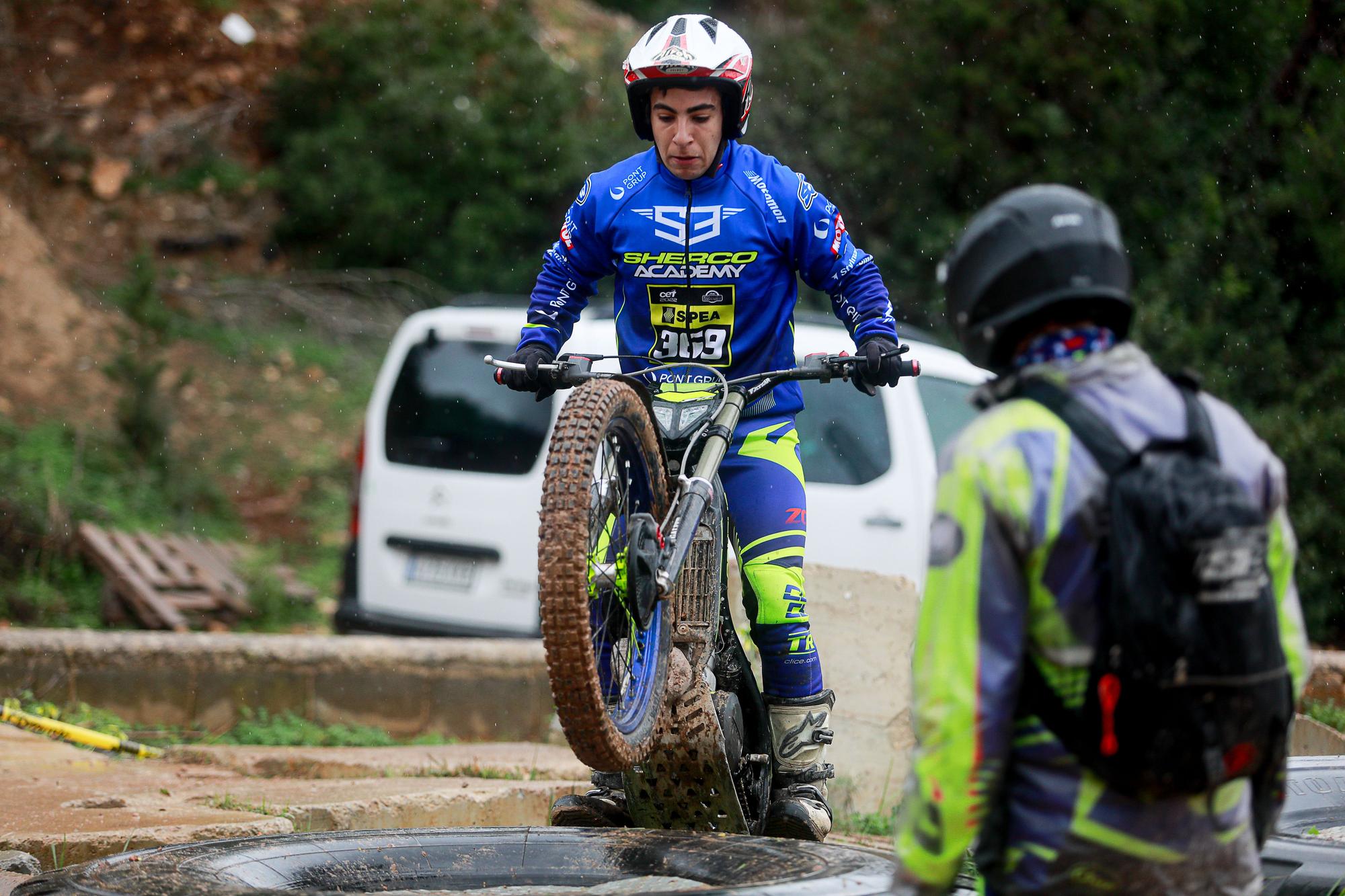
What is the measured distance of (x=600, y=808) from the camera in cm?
443

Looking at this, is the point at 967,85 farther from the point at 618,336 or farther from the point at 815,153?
the point at 618,336

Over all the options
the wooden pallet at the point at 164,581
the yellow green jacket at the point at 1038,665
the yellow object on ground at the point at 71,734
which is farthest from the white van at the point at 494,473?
the yellow green jacket at the point at 1038,665

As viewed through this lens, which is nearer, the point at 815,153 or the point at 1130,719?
the point at 1130,719

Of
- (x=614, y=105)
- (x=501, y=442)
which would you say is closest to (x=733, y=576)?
(x=501, y=442)

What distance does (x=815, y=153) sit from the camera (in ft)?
52.1

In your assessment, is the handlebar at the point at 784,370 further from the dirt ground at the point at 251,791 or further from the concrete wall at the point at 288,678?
the concrete wall at the point at 288,678

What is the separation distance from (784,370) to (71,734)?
362 cm

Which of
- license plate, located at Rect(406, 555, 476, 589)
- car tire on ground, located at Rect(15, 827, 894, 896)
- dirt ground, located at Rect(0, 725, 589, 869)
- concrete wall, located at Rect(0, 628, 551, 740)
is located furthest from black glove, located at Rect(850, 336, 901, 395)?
license plate, located at Rect(406, 555, 476, 589)

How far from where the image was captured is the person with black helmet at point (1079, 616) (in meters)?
2.18

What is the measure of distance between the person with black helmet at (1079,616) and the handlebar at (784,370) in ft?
6.10

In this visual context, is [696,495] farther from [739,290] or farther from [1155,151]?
[1155,151]

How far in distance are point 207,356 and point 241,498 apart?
2525 millimetres

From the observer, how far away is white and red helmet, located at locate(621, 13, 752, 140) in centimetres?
425

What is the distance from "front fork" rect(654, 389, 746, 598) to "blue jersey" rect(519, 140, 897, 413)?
0.22 m
